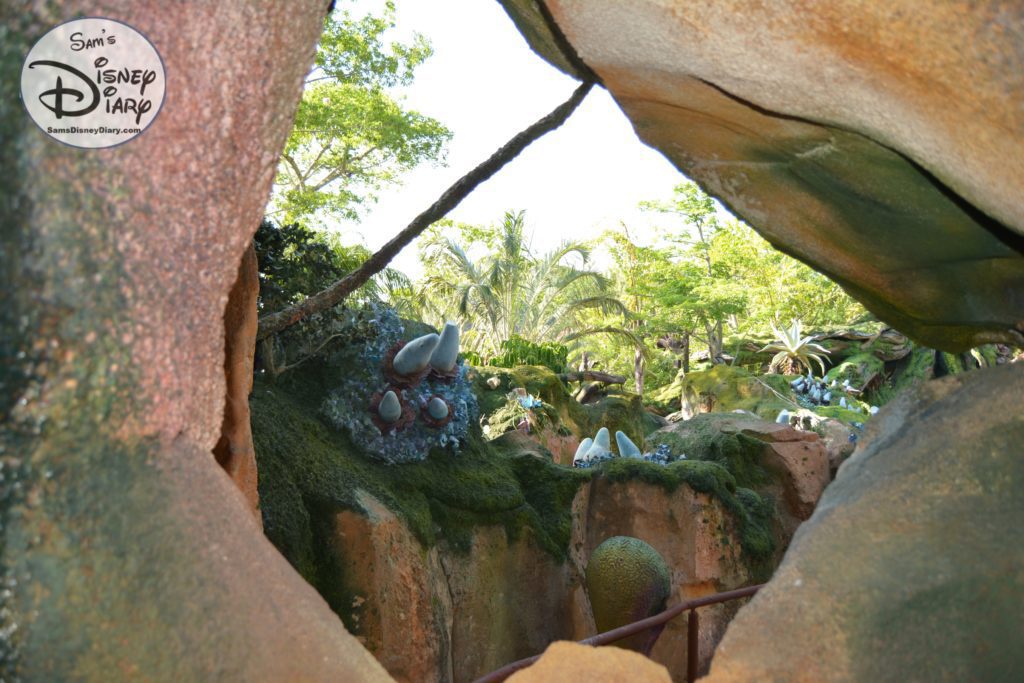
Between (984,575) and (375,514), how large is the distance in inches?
134

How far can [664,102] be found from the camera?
11.3 feet

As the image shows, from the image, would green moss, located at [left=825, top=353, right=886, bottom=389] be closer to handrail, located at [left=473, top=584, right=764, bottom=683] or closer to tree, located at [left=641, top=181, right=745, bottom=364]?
tree, located at [left=641, top=181, right=745, bottom=364]

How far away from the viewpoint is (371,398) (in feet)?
19.4

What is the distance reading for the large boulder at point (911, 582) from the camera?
230 cm

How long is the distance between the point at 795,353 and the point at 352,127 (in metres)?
12.3

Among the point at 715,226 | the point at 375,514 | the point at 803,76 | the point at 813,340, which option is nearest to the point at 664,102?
the point at 803,76

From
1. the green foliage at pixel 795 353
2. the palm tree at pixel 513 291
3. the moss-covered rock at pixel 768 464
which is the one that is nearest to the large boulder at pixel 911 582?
the moss-covered rock at pixel 768 464

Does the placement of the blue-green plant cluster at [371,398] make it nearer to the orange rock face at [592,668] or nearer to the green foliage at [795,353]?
the orange rock face at [592,668]

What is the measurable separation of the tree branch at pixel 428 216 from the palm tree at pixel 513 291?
15.6 meters

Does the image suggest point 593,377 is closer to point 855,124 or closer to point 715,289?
point 715,289

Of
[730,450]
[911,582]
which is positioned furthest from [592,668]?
[730,450]

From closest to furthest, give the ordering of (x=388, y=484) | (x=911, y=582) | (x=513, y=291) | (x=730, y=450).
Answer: (x=911, y=582)
(x=388, y=484)
(x=730, y=450)
(x=513, y=291)

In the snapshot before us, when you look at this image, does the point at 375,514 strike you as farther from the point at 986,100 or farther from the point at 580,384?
the point at 580,384

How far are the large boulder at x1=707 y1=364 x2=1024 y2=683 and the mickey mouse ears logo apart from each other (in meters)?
1.91
